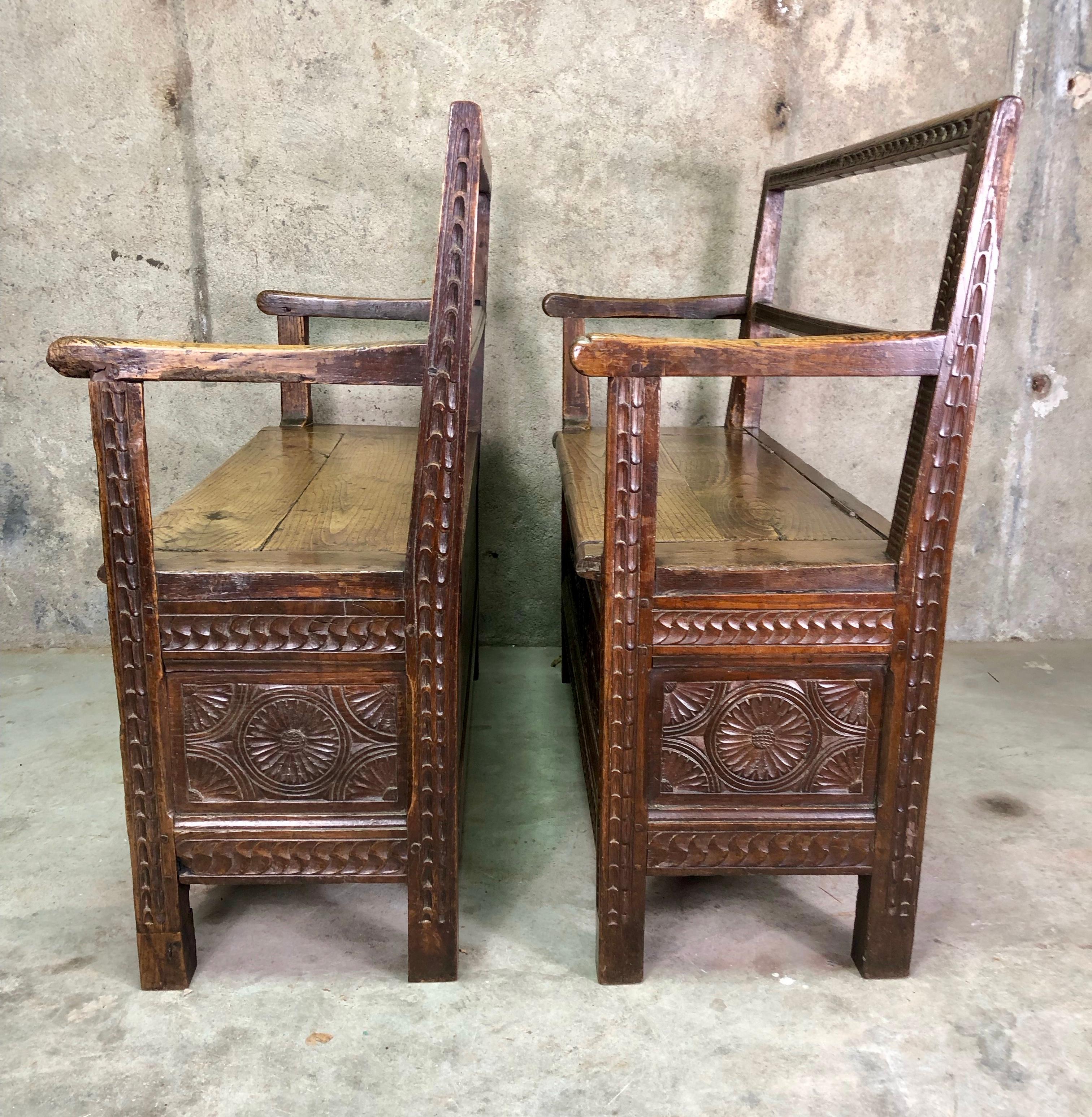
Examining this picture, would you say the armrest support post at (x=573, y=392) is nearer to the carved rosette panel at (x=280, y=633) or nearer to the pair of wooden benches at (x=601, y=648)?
the pair of wooden benches at (x=601, y=648)

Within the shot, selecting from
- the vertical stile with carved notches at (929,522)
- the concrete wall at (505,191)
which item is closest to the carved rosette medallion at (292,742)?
the vertical stile with carved notches at (929,522)

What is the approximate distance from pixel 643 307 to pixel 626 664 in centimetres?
127

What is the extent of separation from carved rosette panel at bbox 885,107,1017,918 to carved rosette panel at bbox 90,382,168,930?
3.65 ft

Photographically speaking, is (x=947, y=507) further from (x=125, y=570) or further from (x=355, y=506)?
(x=125, y=570)

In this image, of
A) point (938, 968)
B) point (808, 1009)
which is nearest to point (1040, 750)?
point (938, 968)

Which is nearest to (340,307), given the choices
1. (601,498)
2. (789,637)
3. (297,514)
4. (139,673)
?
(297,514)

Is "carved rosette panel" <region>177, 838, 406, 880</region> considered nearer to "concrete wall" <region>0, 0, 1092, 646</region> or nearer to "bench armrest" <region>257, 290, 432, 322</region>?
"bench armrest" <region>257, 290, 432, 322</region>

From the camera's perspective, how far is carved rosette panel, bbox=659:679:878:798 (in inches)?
65.8

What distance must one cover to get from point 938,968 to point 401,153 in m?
2.30

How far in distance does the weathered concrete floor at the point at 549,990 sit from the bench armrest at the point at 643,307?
113cm

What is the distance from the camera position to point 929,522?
63.0 inches

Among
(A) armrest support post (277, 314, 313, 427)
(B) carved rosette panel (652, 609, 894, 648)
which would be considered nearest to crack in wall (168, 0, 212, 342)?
(A) armrest support post (277, 314, 313, 427)

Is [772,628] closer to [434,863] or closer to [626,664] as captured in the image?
[626,664]

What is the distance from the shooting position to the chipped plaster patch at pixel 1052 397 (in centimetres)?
310
